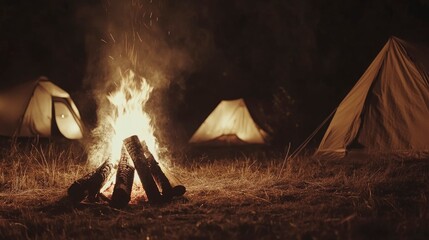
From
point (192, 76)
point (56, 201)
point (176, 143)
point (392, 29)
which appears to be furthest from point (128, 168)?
point (192, 76)

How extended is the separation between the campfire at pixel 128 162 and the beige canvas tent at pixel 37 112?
668cm

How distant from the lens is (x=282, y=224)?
5023 millimetres

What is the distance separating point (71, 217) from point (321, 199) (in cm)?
287

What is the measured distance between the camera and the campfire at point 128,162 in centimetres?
651

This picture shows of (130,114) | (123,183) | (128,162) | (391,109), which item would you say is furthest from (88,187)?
(391,109)

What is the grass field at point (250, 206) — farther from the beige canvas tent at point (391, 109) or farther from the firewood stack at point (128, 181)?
the beige canvas tent at point (391, 109)

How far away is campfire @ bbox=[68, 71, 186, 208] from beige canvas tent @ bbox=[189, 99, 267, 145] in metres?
5.98

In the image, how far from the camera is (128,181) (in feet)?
21.7

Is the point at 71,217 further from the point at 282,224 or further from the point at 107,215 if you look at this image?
the point at 282,224

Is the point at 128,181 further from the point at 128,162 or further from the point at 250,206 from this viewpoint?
the point at 250,206

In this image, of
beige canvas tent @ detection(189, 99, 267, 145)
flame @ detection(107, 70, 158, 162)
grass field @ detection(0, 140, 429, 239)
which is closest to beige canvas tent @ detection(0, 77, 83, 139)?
beige canvas tent @ detection(189, 99, 267, 145)

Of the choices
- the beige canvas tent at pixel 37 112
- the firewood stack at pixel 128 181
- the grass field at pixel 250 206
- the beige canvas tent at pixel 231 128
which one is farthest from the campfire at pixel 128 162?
Result: the beige canvas tent at pixel 37 112

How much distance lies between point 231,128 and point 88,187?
7.81 metres

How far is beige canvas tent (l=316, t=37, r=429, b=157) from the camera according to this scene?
8969mm
